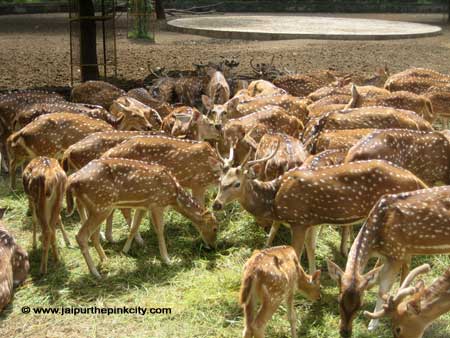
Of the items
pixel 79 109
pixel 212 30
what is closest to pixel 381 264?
pixel 79 109

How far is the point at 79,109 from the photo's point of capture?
27.6ft

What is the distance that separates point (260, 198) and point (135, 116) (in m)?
3.17

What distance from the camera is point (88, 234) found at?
5934 mm

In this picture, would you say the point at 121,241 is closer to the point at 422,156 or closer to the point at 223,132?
the point at 223,132

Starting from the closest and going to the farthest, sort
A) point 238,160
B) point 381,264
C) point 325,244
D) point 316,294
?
point 316,294 < point 381,264 < point 325,244 < point 238,160

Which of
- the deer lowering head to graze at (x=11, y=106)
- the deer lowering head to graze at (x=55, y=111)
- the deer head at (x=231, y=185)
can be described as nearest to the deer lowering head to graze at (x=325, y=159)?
the deer head at (x=231, y=185)

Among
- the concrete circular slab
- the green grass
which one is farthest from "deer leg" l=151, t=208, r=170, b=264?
the concrete circular slab

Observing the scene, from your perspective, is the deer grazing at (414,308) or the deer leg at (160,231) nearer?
the deer grazing at (414,308)

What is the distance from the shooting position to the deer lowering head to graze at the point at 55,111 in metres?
8.26

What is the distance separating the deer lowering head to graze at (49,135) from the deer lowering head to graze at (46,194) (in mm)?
1440

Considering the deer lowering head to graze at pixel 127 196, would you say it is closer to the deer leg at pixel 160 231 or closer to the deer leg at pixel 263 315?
the deer leg at pixel 160 231

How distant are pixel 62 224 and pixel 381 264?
3.20m

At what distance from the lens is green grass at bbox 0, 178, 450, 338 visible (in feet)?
16.9

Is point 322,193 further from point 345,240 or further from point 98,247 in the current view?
point 98,247
